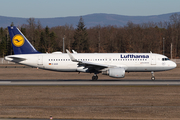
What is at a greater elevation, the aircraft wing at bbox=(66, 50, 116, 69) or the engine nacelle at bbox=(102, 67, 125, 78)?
the aircraft wing at bbox=(66, 50, 116, 69)

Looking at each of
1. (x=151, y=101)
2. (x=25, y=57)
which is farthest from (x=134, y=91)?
(x=25, y=57)

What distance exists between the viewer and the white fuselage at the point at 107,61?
126 feet

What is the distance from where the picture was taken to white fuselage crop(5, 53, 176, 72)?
1511 inches

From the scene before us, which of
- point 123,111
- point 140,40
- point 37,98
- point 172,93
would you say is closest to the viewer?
point 123,111

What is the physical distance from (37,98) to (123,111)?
8573mm

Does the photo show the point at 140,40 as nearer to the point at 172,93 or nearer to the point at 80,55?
the point at 80,55

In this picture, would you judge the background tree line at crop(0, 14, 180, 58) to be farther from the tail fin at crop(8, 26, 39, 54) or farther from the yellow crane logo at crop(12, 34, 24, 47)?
the yellow crane logo at crop(12, 34, 24, 47)

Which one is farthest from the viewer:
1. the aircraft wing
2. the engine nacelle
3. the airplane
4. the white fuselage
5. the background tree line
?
the background tree line

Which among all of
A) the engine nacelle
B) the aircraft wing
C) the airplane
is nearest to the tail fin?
the airplane

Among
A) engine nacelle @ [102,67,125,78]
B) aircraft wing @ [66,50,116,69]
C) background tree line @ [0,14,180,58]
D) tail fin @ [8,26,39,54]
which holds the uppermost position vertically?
background tree line @ [0,14,180,58]

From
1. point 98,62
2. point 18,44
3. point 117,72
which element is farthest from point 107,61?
point 18,44

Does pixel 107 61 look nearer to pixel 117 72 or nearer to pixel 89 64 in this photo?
pixel 89 64

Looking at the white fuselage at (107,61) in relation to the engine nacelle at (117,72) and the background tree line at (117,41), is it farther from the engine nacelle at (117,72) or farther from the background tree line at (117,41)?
the background tree line at (117,41)

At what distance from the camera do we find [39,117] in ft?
53.1
